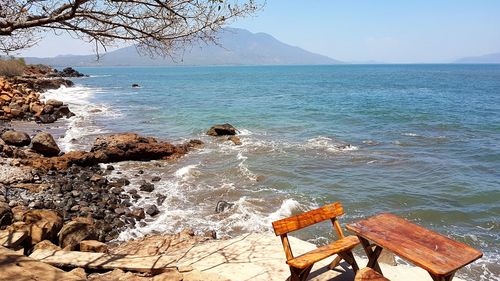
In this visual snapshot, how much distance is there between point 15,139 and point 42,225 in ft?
39.4

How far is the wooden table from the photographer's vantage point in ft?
13.4

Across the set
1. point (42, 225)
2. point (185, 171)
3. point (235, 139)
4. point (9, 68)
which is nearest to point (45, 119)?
point (235, 139)

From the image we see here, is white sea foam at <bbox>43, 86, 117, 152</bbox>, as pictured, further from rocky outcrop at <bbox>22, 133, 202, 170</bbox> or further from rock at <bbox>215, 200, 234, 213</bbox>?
rock at <bbox>215, 200, 234, 213</bbox>

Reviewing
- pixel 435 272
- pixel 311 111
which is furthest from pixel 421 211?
pixel 311 111

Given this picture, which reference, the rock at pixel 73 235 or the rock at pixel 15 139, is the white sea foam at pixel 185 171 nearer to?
the rock at pixel 73 235

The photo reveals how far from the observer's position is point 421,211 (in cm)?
1112

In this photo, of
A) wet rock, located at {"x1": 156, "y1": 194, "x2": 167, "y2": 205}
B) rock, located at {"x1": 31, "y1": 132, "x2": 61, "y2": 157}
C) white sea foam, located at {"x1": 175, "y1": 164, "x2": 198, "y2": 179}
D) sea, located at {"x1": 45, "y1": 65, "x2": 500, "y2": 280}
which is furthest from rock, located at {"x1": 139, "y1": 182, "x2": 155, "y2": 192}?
rock, located at {"x1": 31, "y1": 132, "x2": 61, "y2": 157}

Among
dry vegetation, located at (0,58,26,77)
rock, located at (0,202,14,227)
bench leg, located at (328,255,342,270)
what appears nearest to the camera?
bench leg, located at (328,255,342,270)

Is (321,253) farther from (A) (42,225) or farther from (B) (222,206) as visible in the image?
(B) (222,206)

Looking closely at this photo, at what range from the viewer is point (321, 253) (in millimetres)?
5043

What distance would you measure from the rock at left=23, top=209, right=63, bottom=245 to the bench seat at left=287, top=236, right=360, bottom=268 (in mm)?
4968

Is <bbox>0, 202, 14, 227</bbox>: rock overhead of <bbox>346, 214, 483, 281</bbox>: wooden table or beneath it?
beneath

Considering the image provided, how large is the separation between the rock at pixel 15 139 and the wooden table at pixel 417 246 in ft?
55.7

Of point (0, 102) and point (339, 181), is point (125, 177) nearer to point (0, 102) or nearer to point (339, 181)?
point (339, 181)
